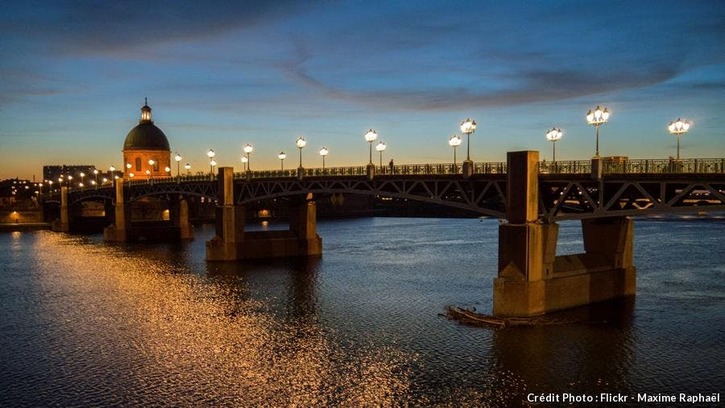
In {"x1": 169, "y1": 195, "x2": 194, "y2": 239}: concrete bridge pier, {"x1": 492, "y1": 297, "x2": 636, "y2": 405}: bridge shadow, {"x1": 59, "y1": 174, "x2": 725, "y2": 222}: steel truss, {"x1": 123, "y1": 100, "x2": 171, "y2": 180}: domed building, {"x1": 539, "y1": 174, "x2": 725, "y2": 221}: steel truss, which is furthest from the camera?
{"x1": 123, "y1": 100, "x2": 171, "y2": 180}: domed building

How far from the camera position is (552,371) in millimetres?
27766

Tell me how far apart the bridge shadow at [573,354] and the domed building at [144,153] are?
131 m

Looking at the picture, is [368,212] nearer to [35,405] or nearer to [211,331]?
[211,331]

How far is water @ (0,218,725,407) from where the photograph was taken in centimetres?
2598

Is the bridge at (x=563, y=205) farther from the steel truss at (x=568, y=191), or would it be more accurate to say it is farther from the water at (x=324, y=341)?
the water at (x=324, y=341)

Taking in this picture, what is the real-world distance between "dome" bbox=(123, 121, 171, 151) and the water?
9655cm

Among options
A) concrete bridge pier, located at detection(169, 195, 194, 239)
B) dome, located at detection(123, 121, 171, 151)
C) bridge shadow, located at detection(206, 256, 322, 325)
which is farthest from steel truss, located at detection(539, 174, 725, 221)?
dome, located at detection(123, 121, 171, 151)

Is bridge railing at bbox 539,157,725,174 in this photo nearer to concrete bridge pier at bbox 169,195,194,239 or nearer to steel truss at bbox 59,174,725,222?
steel truss at bbox 59,174,725,222

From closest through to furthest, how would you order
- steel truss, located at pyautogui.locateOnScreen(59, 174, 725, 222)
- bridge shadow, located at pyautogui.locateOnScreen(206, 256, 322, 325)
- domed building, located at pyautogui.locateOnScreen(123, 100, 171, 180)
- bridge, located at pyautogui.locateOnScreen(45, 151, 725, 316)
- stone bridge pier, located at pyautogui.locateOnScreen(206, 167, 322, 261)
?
steel truss, located at pyautogui.locateOnScreen(59, 174, 725, 222) → bridge, located at pyautogui.locateOnScreen(45, 151, 725, 316) → bridge shadow, located at pyautogui.locateOnScreen(206, 256, 322, 325) → stone bridge pier, located at pyautogui.locateOnScreen(206, 167, 322, 261) → domed building, located at pyautogui.locateOnScreen(123, 100, 171, 180)

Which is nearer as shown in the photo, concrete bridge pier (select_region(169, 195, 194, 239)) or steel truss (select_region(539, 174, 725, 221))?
steel truss (select_region(539, 174, 725, 221))

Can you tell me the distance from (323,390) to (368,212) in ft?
526

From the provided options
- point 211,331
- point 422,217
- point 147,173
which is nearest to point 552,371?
point 211,331

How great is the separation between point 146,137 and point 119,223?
56.0 m

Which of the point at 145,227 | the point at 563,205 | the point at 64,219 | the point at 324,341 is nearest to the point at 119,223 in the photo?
the point at 145,227
